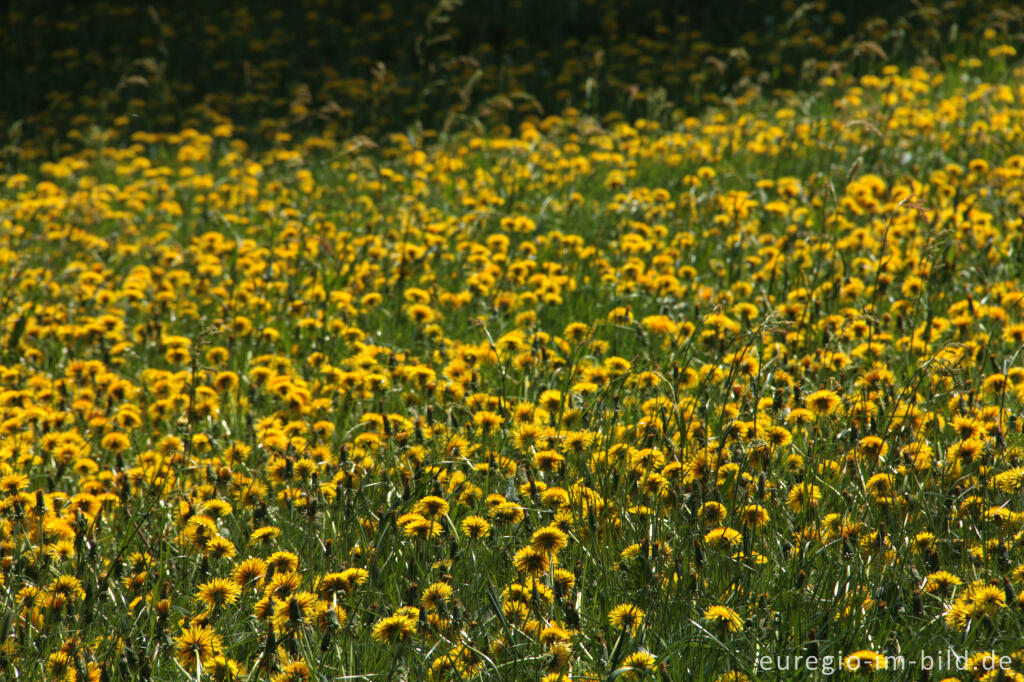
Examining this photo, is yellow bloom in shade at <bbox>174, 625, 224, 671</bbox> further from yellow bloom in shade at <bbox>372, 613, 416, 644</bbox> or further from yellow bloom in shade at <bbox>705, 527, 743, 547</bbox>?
yellow bloom in shade at <bbox>705, 527, 743, 547</bbox>

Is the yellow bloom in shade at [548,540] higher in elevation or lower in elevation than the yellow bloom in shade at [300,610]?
higher

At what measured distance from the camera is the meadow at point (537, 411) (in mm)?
2062

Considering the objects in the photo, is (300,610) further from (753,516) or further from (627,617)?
(753,516)

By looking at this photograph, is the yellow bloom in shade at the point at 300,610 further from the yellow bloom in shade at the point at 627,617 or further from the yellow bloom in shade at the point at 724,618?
the yellow bloom in shade at the point at 724,618

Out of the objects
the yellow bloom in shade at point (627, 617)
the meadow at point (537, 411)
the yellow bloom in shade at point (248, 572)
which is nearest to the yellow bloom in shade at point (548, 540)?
the meadow at point (537, 411)

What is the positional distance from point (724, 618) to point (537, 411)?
116 centimetres

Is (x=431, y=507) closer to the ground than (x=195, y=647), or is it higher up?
higher up

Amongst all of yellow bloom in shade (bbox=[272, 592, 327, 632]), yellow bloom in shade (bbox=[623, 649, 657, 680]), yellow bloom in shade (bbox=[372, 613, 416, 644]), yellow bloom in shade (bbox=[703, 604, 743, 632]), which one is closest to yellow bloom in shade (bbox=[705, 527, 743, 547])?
yellow bloom in shade (bbox=[703, 604, 743, 632])

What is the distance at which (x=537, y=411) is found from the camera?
2977 mm

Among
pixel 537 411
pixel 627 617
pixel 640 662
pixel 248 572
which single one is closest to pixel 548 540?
pixel 627 617

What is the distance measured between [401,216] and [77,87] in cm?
643

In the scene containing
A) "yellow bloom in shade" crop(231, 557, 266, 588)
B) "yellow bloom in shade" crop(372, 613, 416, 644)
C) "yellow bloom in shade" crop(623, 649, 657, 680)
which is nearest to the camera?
"yellow bloom in shade" crop(623, 649, 657, 680)

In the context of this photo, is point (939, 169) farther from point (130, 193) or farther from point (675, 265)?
point (130, 193)

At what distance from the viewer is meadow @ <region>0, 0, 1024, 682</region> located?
2.06 m
